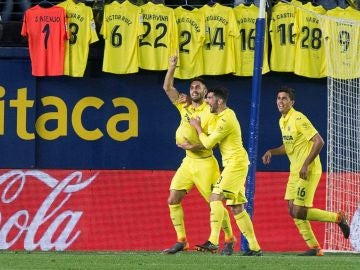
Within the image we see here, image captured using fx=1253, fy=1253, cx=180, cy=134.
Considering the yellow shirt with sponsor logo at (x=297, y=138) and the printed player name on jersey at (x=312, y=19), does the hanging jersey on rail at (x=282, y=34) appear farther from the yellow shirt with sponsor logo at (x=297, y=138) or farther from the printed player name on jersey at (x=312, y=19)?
the yellow shirt with sponsor logo at (x=297, y=138)

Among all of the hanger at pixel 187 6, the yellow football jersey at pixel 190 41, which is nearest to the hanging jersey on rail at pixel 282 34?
the yellow football jersey at pixel 190 41

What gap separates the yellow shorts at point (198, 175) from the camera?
14477 mm

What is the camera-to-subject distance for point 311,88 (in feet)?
59.5

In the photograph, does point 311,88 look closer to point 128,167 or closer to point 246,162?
point 128,167

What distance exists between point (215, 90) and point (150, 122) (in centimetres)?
415

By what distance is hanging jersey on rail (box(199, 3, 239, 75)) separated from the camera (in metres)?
17.6

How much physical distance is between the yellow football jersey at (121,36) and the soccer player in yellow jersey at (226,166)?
11.3 feet

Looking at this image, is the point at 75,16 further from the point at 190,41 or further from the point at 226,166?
the point at 226,166

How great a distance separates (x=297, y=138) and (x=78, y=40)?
3.91m

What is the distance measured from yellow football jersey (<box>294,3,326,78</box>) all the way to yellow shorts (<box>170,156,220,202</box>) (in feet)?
11.4

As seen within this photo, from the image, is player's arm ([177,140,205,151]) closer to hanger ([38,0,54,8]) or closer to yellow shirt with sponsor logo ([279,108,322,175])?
yellow shirt with sponsor logo ([279,108,322,175])

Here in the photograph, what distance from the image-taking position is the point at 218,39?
57.9 feet

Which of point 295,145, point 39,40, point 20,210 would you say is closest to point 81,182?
point 20,210

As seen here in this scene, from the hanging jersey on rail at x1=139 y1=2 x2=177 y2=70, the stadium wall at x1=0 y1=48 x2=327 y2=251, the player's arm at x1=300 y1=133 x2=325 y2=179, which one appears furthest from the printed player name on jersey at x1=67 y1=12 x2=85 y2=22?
the player's arm at x1=300 y1=133 x2=325 y2=179
